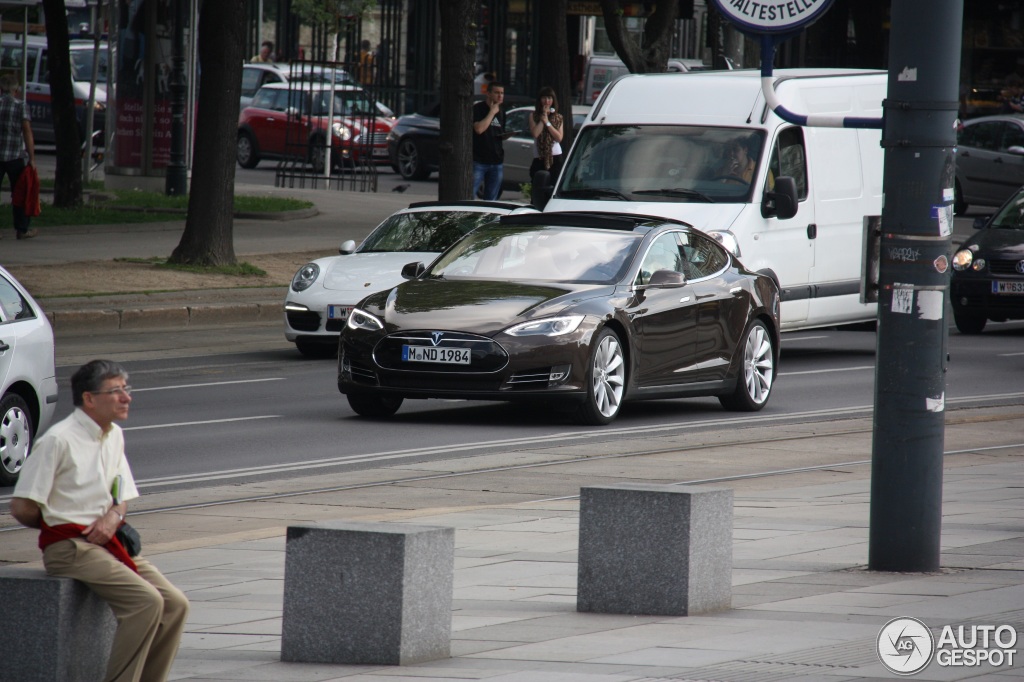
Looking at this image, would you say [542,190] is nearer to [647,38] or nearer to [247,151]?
[647,38]

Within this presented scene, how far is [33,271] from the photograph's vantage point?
21.0 meters

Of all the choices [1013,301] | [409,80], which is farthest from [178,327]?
[409,80]

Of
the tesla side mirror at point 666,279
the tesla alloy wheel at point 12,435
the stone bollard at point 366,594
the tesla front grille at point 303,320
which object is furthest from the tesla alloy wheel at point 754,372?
the stone bollard at point 366,594

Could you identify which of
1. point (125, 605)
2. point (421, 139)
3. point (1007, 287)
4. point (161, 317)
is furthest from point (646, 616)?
point (421, 139)

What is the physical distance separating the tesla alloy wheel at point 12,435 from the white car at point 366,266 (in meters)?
5.49

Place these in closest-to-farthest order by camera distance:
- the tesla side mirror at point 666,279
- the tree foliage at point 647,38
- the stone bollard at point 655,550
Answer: the stone bollard at point 655,550, the tesla side mirror at point 666,279, the tree foliage at point 647,38

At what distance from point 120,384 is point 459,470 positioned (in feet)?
18.3

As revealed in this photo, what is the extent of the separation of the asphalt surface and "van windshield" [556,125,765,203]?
4.24 metres

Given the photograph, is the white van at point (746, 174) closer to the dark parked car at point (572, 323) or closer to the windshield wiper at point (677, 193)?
the windshield wiper at point (677, 193)

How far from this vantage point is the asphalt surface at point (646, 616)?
6.24 meters

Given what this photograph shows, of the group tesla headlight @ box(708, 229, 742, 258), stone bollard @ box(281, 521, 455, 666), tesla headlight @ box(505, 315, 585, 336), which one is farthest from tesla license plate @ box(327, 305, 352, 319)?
stone bollard @ box(281, 521, 455, 666)

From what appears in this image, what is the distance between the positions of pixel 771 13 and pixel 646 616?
2843 millimetres

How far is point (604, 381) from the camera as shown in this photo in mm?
13469

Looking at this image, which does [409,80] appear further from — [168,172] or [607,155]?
[607,155]
